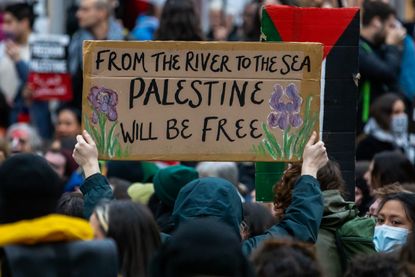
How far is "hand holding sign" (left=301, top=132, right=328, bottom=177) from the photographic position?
6379 mm

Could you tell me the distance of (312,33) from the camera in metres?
7.34

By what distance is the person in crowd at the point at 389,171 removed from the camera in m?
8.84

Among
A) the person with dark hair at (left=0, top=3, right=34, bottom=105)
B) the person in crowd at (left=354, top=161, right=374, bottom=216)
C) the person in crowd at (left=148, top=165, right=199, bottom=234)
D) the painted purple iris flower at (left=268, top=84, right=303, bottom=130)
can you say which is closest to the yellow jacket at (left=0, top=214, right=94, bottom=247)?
the painted purple iris flower at (left=268, top=84, right=303, bottom=130)

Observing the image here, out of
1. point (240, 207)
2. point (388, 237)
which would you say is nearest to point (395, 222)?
point (388, 237)

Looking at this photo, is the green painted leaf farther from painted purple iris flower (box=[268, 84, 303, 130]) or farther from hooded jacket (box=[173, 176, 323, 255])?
hooded jacket (box=[173, 176, 323, 255])

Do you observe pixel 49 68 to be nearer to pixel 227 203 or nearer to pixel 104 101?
pixel 104 101

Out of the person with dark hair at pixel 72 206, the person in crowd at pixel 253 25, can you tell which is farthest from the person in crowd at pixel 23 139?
the person with dark hair at pixel 72 206

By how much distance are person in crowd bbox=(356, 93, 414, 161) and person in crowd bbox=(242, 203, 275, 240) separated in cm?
365

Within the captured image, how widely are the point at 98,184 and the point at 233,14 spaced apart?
14567 millimetres

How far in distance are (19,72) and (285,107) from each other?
25.4ft

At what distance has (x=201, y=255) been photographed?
443 cm

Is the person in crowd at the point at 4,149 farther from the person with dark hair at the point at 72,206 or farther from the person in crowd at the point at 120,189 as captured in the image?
the person with dark hair at the point at 72,206

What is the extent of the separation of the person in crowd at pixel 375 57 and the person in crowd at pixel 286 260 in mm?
6732

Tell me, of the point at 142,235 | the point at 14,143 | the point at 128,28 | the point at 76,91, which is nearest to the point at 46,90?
the point at 76,91
